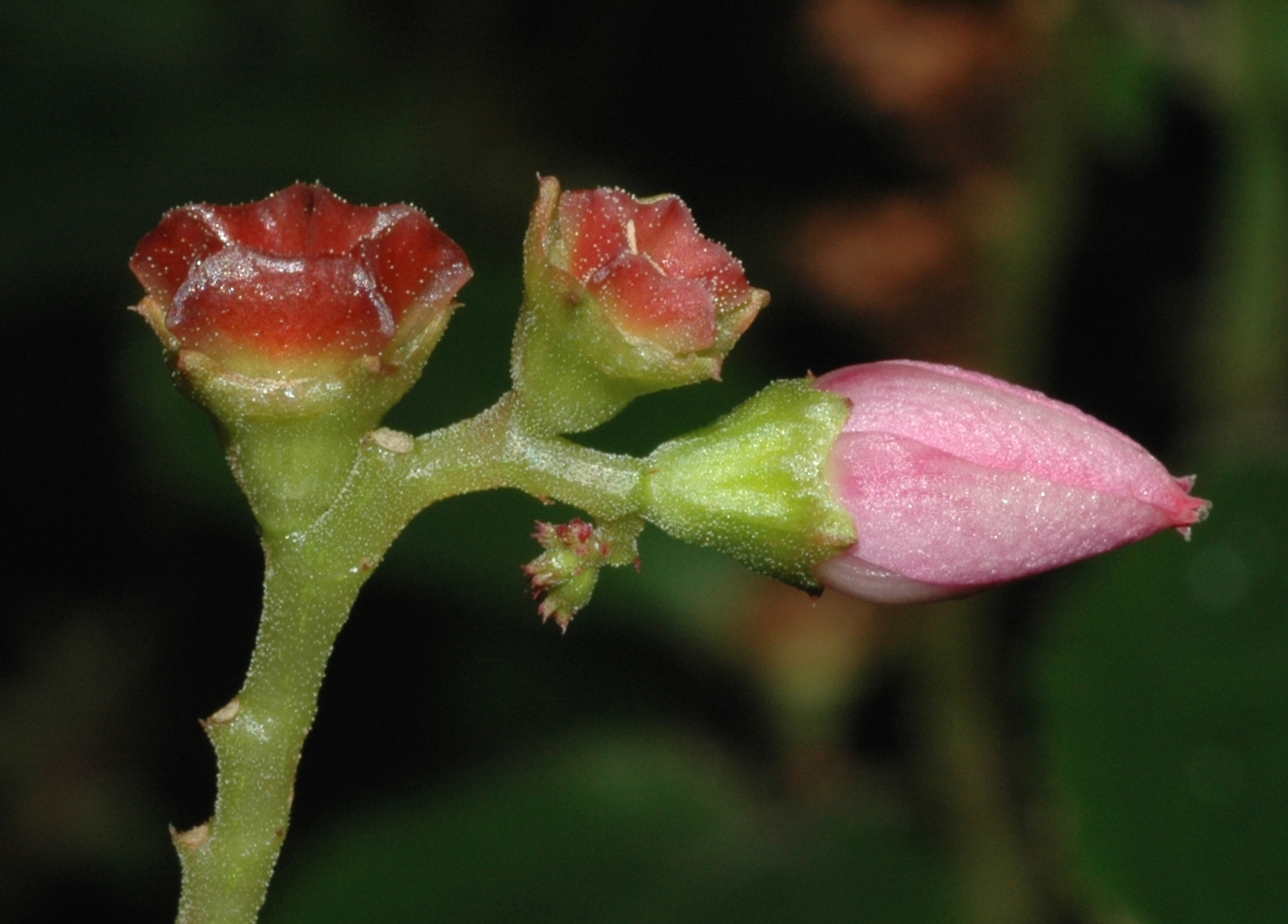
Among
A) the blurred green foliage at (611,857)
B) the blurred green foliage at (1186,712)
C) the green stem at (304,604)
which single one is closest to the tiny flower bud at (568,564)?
the green stem at (304,604)

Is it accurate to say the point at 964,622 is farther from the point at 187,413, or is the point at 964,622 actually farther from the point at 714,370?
the point at 714,370

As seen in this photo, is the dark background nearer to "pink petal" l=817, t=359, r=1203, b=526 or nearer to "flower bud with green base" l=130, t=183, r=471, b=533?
"pink petal" l=817, t=359, r=1203, b=526

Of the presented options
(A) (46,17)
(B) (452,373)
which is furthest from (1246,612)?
(A) (46,17)

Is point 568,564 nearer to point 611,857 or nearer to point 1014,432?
point 1014,432

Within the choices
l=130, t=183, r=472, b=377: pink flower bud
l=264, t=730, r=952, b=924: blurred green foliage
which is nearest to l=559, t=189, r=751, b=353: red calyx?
l=130, t=183, r=472, b=377: pink flower bud

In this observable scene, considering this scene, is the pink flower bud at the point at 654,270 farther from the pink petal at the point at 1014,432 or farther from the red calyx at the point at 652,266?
the pink petal at the point at 1014,432

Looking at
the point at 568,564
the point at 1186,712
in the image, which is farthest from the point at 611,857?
the point at 568,564
